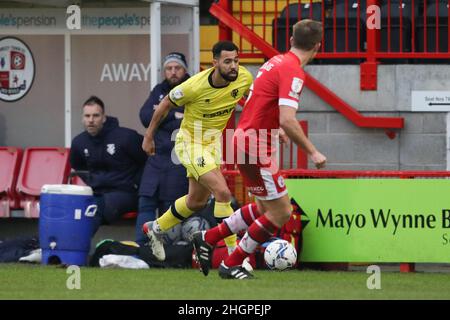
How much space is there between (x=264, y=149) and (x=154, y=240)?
88.2 inches

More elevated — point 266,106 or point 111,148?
point 266,106

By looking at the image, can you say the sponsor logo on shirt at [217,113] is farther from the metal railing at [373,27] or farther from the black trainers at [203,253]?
the metal railing at [373,27]

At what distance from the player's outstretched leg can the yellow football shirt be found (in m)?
0.88

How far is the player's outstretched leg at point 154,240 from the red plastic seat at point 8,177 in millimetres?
2789

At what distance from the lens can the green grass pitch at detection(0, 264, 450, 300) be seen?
9.35 m

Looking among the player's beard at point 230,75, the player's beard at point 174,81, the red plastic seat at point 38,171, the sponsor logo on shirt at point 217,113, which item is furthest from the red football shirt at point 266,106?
the red plastic seat at point 38,171

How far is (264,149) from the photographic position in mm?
10438

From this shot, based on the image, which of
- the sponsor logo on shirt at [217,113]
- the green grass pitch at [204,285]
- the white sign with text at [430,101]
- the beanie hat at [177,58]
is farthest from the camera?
the white sign with text at [430,101]

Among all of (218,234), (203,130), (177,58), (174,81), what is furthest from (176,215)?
(177,58)

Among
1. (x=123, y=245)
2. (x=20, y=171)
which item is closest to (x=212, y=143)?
(x=123, y=245)

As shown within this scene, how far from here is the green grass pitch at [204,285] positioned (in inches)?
368

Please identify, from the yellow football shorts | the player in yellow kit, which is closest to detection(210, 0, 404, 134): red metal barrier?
the player in yellow kit

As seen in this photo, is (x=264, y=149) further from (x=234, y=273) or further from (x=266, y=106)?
(x=234, y=273)

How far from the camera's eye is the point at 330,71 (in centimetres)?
1441
